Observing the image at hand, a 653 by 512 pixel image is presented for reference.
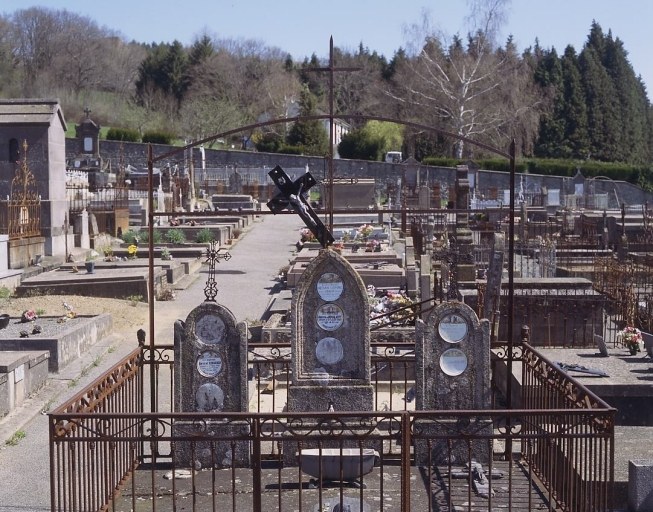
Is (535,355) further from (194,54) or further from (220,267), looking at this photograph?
(194,54)

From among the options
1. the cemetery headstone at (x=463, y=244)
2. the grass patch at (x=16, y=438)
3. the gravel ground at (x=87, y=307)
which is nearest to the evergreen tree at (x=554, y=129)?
the cemetery headstone at (x=463, y=244)

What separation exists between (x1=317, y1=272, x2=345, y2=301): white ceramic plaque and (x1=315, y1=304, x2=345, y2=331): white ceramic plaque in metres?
0.10

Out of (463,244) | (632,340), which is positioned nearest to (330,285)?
(632,340)

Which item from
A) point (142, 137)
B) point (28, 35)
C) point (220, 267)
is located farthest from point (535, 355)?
point (28, 35)

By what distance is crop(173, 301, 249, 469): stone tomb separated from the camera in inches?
A: 276

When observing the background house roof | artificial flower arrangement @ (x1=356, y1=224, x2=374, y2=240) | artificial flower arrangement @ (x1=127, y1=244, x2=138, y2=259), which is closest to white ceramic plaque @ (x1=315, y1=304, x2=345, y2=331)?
artificial flower arrangement @ (x1=127, y1=244, x2=138, y2=259)

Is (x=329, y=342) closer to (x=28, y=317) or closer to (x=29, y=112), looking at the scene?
(x=28, y=317)

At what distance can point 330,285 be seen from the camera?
23.5 feet

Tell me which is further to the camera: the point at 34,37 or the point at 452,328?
the point at 34,37

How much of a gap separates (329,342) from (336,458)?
45.4 inches

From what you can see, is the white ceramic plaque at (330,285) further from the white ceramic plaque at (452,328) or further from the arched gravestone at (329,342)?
the white ceramic plaque at (452,328)

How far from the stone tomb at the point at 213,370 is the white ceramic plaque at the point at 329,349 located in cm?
59

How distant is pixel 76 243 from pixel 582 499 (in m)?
18.4

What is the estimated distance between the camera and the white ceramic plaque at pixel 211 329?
23.0 feet
